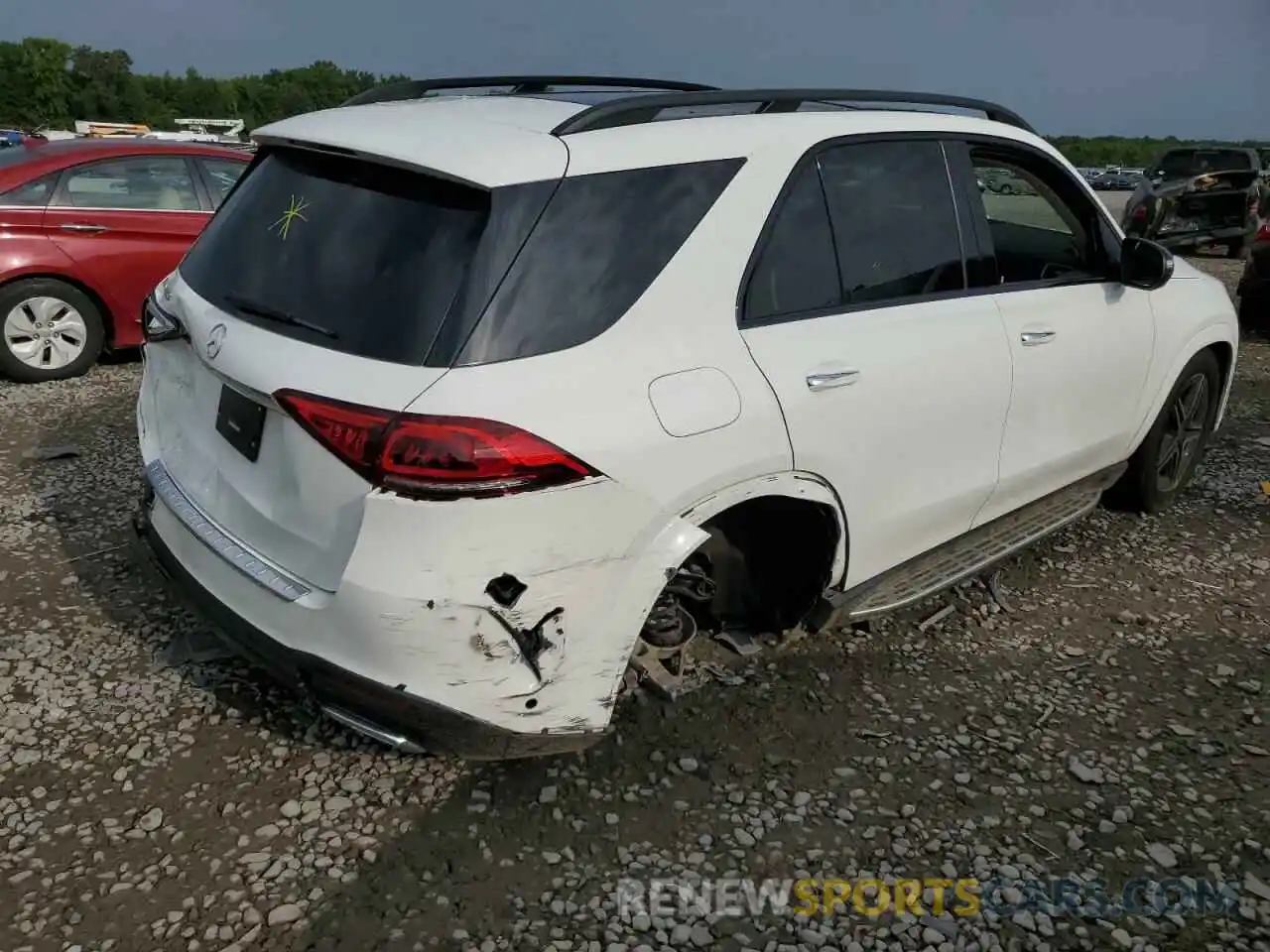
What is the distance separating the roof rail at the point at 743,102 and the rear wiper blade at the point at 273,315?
0.75 m

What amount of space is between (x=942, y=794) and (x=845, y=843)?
39 cm

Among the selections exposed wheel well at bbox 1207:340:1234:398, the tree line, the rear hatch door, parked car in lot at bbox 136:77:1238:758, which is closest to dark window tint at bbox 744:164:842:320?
parked car in lot at bbox 136:77:1238:758

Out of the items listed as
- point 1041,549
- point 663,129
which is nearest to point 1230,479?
point 1041,549

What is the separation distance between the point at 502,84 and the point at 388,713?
2.34m

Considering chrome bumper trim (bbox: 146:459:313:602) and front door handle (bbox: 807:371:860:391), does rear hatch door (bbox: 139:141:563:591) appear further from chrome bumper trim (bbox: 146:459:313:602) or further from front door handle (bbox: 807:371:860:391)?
front door handle (bbox: 807:371:860:391)

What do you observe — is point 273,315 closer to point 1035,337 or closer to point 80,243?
point 1035,337

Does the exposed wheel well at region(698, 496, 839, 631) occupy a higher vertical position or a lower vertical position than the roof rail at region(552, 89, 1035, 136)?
lower

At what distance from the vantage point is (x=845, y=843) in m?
2.75

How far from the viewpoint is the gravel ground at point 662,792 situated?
2479 mm

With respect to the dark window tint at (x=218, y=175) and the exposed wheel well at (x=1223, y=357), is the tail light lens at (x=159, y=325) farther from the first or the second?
the dark window tint at (x=218, y=175)

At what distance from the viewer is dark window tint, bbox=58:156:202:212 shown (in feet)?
22.8

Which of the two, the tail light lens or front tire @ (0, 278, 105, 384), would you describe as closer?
the tail light lens

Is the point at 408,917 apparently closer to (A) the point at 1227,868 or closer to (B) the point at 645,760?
(B) the point at 645,760

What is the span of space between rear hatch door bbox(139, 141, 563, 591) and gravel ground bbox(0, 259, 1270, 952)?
76cm
